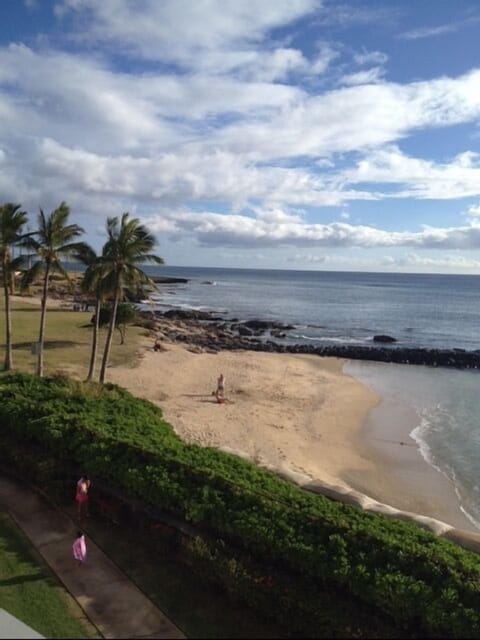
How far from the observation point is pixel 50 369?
31500mm

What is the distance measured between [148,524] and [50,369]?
21889mm

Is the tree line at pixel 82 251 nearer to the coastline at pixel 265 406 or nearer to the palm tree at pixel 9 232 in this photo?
the palm tree at pixel 9 232

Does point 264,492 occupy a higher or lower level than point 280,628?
higher

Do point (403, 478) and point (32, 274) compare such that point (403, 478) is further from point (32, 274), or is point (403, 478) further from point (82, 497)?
point (32, 274)

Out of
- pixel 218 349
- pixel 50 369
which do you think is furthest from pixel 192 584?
pixel 218 349

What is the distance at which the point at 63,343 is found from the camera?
40906 millimetres

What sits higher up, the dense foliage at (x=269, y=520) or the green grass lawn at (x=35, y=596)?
the dense foliage at (x=269, y=520)

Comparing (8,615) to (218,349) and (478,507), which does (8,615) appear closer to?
(478,507)

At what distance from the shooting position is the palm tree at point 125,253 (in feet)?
84.8

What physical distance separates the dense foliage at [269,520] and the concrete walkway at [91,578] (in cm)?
109

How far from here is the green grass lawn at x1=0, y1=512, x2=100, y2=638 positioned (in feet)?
28.3

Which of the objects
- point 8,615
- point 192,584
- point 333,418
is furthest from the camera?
point 333,418

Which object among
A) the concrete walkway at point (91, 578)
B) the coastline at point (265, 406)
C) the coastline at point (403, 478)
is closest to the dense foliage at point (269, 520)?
the concrete walkway at point (91, 578)

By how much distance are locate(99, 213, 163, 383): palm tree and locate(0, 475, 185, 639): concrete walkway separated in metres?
14.1
